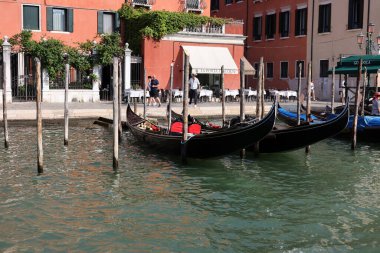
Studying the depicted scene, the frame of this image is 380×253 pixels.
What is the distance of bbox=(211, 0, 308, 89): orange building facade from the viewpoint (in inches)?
1028

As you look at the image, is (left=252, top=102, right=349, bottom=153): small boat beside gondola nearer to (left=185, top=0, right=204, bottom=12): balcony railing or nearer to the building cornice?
the building cornice

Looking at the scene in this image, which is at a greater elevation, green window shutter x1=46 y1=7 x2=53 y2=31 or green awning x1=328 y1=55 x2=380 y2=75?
green window shutter x1=46 y1=7 x2=53 y2=31

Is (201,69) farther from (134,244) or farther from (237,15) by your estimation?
(134,244)

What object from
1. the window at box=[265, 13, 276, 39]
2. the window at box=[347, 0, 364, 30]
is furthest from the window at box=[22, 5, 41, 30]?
the window at box=[347, 0, 364, 30]

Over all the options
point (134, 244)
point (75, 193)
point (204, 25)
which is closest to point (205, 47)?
point (204, 25)

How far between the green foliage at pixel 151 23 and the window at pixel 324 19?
591 centimetres

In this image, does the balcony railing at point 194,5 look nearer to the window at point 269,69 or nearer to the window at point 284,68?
the window at point 284,68

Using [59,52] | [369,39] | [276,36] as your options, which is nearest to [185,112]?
[59,52]

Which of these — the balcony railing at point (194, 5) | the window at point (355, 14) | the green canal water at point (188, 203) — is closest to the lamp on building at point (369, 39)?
the window at point (355, 14)

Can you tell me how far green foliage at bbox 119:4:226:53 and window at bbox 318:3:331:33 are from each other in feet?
19.4

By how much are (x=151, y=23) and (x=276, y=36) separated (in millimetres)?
8044

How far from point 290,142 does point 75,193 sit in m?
4.78

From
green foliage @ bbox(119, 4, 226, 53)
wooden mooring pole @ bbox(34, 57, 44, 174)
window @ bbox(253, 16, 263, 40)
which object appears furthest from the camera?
window @ bbox(253, 16, 263, 40)

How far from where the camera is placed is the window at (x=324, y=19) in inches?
971
